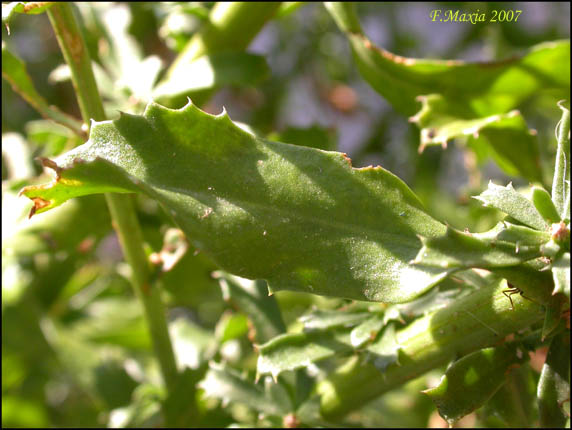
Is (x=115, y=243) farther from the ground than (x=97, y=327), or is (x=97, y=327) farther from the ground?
(x=97, y=327)

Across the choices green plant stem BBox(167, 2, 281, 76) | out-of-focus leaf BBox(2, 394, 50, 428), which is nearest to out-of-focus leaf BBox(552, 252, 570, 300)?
green plant stem BBox(167, 2, 281, 76)

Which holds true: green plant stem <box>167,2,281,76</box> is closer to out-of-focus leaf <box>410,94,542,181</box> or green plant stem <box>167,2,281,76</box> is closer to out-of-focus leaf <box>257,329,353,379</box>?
out-of-focus leaf <box>410,94,542,181</box>

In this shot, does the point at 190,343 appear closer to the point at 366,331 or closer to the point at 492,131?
the point at 366,331

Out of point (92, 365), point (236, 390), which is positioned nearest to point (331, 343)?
point (236, 390)

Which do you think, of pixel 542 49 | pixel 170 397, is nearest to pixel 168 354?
pixel 170 397

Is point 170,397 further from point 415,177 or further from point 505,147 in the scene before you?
point 415,177

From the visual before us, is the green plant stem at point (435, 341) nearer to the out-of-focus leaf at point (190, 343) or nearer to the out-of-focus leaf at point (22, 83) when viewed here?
the out-of-focus leaf at point (190, 343)
